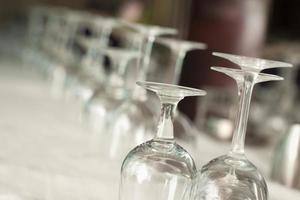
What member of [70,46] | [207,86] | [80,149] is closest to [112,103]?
[80,149]

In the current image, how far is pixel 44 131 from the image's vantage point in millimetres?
1301

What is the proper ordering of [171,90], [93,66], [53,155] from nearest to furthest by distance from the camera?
[171,90], [53,155], [93,66]

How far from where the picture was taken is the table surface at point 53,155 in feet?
2.93

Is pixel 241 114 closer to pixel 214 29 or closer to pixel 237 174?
pixel 237 174

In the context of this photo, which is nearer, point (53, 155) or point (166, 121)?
point (166, 121)

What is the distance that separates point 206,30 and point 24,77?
83 cm

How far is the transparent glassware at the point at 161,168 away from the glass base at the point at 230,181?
2 cm

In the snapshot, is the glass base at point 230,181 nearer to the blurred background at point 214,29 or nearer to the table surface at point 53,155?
the table surface at point 53,155

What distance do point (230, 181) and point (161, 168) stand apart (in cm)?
8

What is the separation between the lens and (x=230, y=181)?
74 cm

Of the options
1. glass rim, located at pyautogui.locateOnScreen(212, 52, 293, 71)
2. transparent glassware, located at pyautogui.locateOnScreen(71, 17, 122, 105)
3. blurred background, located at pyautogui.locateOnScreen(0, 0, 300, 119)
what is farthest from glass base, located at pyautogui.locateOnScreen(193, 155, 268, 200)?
blurred background, located at pyautogui.locateOnScreen(0, 0, 300, 119)

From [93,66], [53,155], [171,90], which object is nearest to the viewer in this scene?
[171,90]

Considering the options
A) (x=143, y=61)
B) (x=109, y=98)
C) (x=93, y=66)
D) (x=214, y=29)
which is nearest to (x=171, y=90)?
(x=143, y=61)

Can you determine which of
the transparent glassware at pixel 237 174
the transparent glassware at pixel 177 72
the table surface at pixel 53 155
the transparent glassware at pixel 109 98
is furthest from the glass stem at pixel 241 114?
the transparent glassware at pixel 109 98
